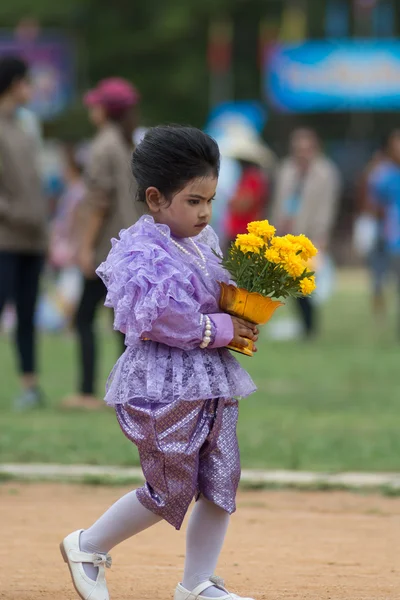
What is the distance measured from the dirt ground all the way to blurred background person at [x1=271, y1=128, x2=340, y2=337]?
747cm

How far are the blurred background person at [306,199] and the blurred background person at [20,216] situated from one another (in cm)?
526

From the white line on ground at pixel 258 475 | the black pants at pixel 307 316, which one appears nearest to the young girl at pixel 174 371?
the white line on ground at pixel 258 475

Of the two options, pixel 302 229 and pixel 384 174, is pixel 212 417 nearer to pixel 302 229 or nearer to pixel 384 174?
pixel 302 229

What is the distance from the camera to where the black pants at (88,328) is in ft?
28.9

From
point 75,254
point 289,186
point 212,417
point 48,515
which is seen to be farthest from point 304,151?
point 212,417

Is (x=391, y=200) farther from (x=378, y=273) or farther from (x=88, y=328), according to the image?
(x=88, y=328)

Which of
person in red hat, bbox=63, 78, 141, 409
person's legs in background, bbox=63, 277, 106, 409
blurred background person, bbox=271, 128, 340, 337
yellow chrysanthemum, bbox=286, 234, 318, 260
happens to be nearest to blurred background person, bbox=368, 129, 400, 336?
blurred background person, bbox=271, 128, 340, 337

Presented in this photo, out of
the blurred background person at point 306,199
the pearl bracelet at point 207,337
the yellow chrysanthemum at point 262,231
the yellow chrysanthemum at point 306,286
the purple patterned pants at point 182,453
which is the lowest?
the purple patterned pants at point 182,453

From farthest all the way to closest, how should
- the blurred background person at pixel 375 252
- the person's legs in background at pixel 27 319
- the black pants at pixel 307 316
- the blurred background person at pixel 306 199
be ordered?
the blurred background person at pixel 375 252 < the black pants at pixel 307 316 < the blurred background person at pixel 306 199 < the person's legs in background at pixel 27 319

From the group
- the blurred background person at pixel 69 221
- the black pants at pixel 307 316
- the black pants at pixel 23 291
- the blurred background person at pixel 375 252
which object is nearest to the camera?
the black pants at pixel 23 291

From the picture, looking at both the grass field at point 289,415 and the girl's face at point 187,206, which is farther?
the grass field at point 289,415

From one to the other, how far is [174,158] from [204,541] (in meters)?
1.18

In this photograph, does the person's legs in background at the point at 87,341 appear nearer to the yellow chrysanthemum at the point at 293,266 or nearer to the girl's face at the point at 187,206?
the girl's face at the point at 187,206

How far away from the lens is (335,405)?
9.43 m
